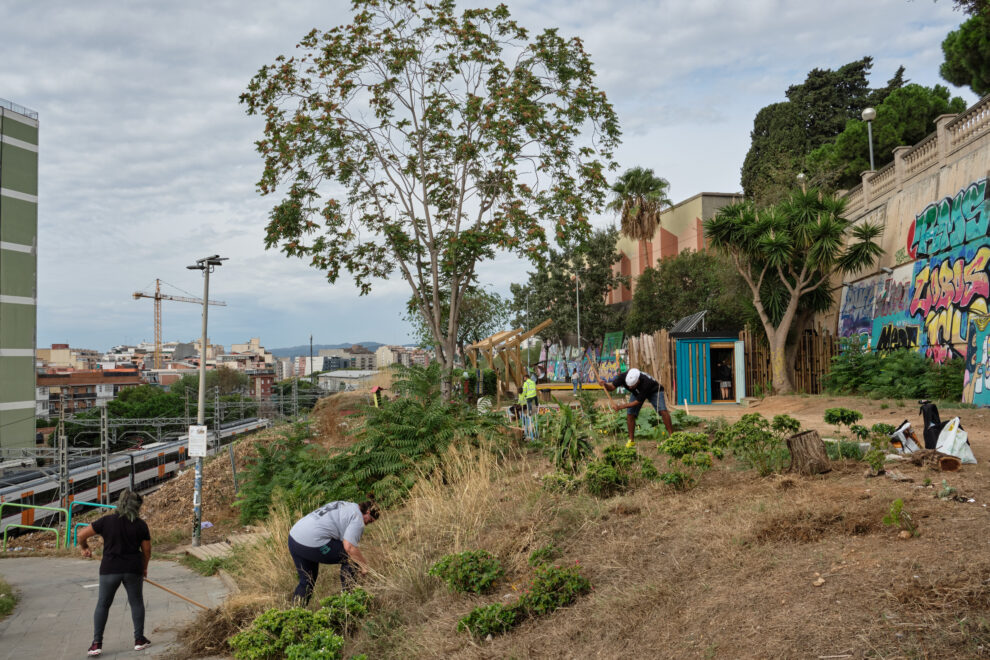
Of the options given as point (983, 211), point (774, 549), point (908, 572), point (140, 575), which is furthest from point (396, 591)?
point (983, 211)

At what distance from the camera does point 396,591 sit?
6473 mm

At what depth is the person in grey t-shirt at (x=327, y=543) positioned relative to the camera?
6750 mm

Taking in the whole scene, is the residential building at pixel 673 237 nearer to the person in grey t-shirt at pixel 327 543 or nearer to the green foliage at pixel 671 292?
the green foliage at pixel 671 292

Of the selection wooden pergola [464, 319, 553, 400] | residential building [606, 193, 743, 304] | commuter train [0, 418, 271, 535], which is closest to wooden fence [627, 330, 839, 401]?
wooden pergola [464, 319, 553, 400]

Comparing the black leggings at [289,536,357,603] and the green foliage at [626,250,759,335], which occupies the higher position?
the green foliage at [626,250,759,335]

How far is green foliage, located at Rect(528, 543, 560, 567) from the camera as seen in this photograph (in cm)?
603

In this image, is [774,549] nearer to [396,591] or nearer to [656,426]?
[396,591]

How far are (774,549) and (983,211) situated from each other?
14.2 meters

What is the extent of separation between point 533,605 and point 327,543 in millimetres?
2485

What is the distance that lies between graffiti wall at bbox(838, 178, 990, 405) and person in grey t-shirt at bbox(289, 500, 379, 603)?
13991mm

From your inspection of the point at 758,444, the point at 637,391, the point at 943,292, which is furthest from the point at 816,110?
the point at 758,444

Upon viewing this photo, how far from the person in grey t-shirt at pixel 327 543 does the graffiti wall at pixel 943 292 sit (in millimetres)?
13991

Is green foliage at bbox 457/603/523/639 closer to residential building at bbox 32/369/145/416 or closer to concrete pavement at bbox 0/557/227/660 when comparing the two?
concrete pavement at bbox 0/557/227/660

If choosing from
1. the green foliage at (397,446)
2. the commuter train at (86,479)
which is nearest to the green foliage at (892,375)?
the green foliage at (397,446)
